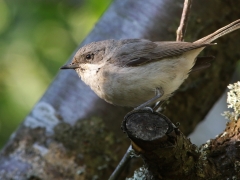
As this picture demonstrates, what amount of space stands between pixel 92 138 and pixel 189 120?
131 cm

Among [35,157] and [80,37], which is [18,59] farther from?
[35,157]

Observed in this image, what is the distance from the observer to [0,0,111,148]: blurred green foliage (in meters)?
6.67

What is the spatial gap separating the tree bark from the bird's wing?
0.76 meters

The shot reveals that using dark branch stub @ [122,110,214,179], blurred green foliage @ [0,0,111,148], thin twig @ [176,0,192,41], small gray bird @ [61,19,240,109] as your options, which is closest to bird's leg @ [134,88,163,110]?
small gray bird @ [61,19,240,109]

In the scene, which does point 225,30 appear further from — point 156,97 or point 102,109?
point 102,109

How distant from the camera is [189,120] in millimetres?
5422

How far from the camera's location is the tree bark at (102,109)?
15.8 feet

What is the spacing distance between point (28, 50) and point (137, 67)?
306cm

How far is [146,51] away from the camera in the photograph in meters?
4.51

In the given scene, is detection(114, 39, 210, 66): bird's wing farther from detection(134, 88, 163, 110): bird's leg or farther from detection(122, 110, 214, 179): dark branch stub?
detection(122, 110, 214, 179): dark branch stub

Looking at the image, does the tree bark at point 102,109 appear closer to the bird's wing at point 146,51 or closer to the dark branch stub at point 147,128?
the bird's wing at point 146,51

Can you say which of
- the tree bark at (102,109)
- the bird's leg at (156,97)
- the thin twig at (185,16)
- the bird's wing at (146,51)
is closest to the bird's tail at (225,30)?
the bird's wing at (146,51)

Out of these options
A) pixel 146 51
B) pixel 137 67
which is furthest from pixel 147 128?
pixel 146 51

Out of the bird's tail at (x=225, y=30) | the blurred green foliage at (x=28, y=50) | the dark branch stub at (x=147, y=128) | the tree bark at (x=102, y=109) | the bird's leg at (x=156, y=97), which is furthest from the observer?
the blurred green foliage at (x=28, y=50)
